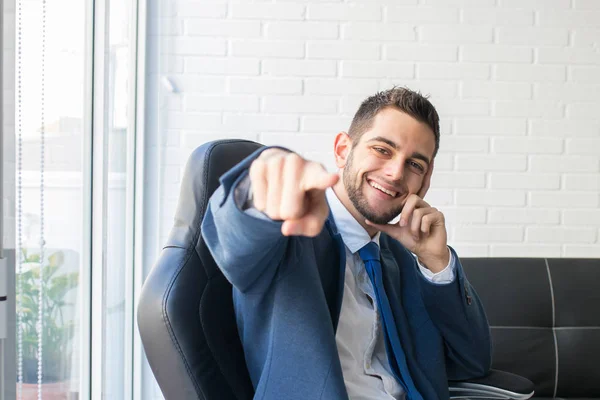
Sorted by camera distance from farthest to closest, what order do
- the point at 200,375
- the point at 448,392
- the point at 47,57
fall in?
the point at 448,392 → the point at 47,57 → the point at 200,375

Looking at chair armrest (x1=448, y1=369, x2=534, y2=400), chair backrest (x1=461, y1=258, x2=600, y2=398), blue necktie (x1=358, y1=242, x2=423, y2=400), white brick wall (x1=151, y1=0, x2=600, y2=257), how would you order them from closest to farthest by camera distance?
blue necktie (x1=358, y1=242, x2=423, y2=400) → chair armrest (x1=448, y1=369, x2=534, y2=400) → chair backrest (x1=461, y1=258, x2=600, y2=398) → white brick wall (x1=151, y1=0, x2=600, y2=257)

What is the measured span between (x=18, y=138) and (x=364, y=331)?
2.68 feet

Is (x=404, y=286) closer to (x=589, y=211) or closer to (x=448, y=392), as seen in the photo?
(x=448, y=392)

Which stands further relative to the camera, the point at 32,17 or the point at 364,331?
the point at 364,331

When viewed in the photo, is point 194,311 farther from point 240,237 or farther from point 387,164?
point 387,164

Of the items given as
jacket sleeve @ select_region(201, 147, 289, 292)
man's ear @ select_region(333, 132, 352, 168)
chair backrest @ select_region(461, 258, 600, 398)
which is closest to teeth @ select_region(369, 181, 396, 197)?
man's ear @ select_region(333, 132, 352, 168)

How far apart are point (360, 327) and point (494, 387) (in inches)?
15.5

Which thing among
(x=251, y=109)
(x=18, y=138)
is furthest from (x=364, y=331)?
(x=251, y=109)

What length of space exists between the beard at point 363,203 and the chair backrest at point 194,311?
29 cm

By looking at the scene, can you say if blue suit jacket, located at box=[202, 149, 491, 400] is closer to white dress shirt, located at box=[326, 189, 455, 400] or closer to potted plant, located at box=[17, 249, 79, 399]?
white dress shirt, located at box=[326, 189, 455, 400]

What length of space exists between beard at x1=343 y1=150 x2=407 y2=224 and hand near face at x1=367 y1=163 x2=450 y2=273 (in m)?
0.02

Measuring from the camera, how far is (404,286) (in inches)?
65.3

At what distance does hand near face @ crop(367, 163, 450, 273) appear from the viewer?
5.08 feet

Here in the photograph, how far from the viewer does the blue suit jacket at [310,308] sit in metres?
1.02
